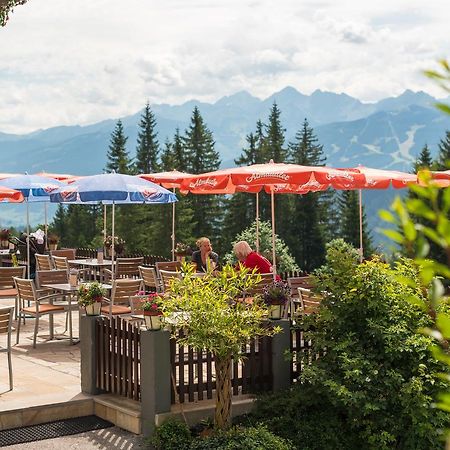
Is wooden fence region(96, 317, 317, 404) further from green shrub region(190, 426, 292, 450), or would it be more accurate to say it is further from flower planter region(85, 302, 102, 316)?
green shrub region(190, 426, 292, 450)

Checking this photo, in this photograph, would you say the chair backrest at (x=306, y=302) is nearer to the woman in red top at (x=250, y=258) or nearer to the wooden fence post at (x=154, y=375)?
the woman in red top at (x=250, y=258)

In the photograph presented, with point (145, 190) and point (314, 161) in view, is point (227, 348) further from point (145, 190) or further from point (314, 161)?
point (314, 161)

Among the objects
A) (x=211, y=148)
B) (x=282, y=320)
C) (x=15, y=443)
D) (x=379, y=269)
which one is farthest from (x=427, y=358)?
(x=211, y=148)

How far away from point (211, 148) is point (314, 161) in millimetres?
11946

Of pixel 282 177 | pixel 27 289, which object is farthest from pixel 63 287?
pixel 282 177

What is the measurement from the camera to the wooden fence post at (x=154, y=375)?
744 centimetres

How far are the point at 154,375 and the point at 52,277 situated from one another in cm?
467

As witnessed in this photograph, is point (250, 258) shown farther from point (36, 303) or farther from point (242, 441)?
point (242, 441)

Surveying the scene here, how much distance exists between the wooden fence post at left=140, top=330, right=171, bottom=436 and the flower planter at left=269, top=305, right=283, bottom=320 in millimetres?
1300

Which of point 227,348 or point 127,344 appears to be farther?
point 127,344

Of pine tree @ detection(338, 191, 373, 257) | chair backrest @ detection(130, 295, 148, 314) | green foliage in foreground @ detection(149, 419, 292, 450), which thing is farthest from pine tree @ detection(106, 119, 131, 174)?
green foliage in foreground @ detection(149, 419, 292, 450)

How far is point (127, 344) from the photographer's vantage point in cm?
800

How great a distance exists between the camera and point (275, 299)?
830cm

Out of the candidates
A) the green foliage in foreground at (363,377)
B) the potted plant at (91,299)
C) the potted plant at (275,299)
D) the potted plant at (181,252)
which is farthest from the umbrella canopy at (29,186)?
the green foliage in foreground at (363,377)
